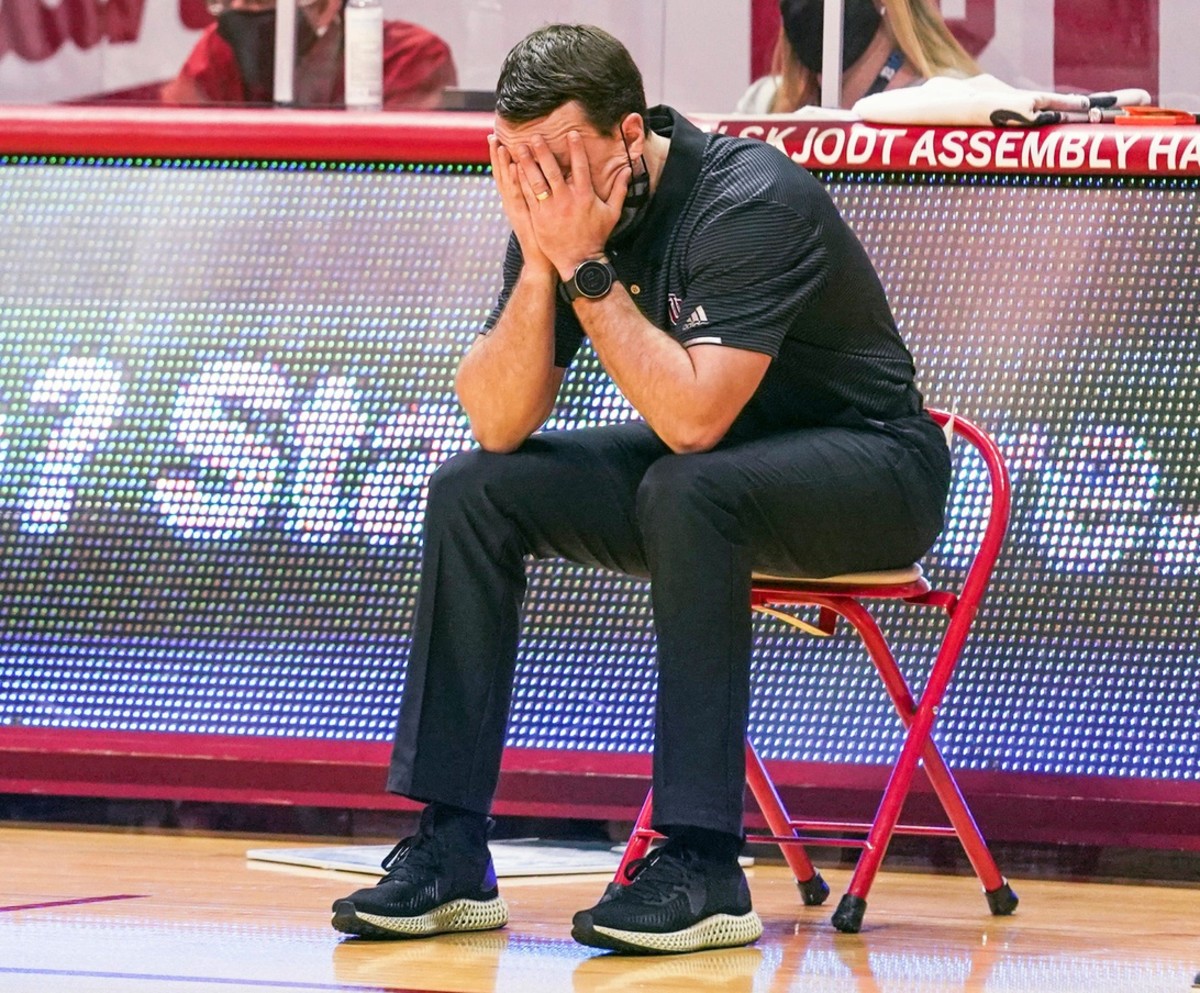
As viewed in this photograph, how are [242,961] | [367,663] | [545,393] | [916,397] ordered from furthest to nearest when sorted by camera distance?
1. [367,663]
2. [916,397]
3. [545,393]
4. [242,961]

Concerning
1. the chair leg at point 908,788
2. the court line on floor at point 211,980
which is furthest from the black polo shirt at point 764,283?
the court line on floor at point 211,980

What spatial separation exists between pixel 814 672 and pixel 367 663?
712 mm

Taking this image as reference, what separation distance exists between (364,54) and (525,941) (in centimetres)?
206

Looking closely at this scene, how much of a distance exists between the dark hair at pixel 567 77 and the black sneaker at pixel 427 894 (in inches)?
31.4

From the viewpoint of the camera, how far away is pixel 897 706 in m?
2.46

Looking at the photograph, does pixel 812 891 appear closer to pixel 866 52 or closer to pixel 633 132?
pixel 633 132

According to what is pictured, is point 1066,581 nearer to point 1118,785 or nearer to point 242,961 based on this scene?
point 1118,785

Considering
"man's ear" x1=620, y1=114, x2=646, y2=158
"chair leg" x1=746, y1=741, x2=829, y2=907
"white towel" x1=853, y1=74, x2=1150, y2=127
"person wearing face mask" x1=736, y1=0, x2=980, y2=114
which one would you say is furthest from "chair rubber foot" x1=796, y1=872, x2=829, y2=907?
"person wearing face mask" x1=736, y1=0, x2=980, y2=114

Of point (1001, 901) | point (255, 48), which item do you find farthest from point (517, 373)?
point (255, 48)

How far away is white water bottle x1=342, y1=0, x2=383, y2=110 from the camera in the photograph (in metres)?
3.59

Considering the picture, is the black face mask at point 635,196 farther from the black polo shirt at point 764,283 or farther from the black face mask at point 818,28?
the black face mask at point 818,28

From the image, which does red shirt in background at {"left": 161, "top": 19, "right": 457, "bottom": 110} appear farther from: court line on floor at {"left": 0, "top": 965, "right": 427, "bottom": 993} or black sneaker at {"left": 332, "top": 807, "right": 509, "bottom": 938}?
court line on floor at {"left": 0, "top": 965, "right": 427, "bottom": 993}

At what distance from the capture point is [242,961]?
1924mm

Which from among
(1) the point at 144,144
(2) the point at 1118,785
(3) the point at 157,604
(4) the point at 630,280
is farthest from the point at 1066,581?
(1) the point at 144,144
